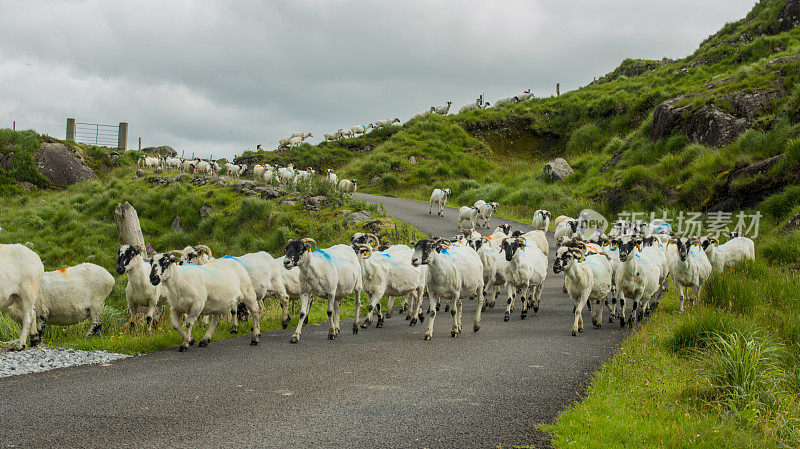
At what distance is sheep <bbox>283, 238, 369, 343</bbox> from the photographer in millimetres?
11414

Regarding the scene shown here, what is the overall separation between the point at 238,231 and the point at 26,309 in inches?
781

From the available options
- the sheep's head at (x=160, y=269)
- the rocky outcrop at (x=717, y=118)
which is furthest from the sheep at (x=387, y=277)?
the rocky outcrop at (x=717, y=118)

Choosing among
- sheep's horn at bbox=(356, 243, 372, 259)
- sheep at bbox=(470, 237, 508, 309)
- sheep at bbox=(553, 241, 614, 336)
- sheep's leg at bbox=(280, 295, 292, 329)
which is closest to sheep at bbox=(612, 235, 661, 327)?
sheep at bbox=(553, 241, 614, 336)

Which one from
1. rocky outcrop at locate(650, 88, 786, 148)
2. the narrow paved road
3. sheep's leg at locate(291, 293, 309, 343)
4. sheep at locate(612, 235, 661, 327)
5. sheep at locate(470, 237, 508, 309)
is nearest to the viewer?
the narrow paved road

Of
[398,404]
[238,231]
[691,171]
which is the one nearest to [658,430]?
[398,404]

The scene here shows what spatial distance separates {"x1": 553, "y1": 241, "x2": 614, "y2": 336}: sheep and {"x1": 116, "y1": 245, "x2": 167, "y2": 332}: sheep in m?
8.70

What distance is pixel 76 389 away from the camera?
758 cm

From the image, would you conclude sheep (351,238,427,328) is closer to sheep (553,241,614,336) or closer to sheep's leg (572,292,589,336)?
sheep (553,241,614,336)

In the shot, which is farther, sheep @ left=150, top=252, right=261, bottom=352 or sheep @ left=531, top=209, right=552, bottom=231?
sheep @ left=531, top=209, right=552, bottom=231

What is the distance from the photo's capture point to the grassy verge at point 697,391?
19.1ft

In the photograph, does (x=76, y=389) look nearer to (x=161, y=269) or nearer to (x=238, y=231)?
(x=161, y=269)

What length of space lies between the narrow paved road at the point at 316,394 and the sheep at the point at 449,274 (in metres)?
0.85

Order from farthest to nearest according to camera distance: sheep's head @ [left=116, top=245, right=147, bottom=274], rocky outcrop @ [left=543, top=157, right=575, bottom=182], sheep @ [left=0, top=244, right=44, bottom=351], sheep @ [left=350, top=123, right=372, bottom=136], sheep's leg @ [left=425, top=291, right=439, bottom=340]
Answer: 1. sheep @ [left=350, top=123, right=372, bottom=136]
2. rocky outcrop @ [left=543, top=157, right=575, bottom=182]
3. sheep's leg @ [left=425, top=291, right=439, bottom=340]
4. sheep's head @ [left=116, top=245, right=147, bottom=274]
5. sheep @ [left=0, top=244, right=44, bottom=351]

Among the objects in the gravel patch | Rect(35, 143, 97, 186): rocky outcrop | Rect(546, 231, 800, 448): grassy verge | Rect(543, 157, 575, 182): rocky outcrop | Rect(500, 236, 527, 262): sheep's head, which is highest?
Rect(543, 157, 575, 182): rocky outcrop
